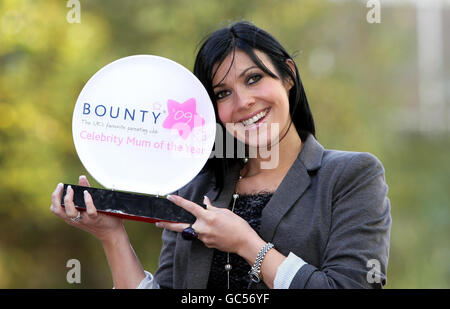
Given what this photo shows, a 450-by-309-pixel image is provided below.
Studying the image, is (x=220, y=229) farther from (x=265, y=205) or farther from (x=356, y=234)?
(x=356, y=234)

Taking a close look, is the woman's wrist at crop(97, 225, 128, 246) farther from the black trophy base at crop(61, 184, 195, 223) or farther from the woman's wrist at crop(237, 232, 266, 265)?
the woman's wrist at crop(237, 232, 266, 265)

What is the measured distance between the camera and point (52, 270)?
577 centimetres

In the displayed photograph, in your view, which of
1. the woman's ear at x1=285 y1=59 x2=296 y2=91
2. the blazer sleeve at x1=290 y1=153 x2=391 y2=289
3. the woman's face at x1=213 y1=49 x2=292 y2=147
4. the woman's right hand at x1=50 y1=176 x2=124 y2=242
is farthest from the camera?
the woman's ear at x1=285 y1=59 x2=296 y2=91

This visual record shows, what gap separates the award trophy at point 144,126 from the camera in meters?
1.75

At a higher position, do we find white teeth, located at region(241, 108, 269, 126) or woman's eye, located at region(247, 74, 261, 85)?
woman's eye, located at region(247, 74, 261, 85)

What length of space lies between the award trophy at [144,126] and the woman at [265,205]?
0.11 metres

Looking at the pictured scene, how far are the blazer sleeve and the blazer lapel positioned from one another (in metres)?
0.12

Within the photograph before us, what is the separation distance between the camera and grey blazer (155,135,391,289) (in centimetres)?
156

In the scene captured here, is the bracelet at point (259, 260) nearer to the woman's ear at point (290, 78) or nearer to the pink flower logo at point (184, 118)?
the pink flower logo at point (184, 118)

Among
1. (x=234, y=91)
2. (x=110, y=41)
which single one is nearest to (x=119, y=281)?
(x=234, y=91)

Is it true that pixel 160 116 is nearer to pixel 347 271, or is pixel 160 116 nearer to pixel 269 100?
pixel 269 100

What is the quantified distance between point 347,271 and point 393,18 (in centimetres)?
599

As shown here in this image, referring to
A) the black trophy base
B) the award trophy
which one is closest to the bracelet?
the black trophy base

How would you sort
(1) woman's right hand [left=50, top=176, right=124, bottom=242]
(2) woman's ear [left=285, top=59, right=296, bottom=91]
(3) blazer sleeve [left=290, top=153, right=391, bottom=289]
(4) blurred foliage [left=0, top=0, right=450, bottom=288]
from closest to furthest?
(3) blazer sleeve [left=290, top=153, right=391, bottom=289] < (1) woman's right hand [left=50, top=176, right=124, bottom=242] < (2) woman's ear [left=285, top=59, right=296, bottom=91] < (4) blurred foliage [left=0, top=0, right=450, bottom=288]
